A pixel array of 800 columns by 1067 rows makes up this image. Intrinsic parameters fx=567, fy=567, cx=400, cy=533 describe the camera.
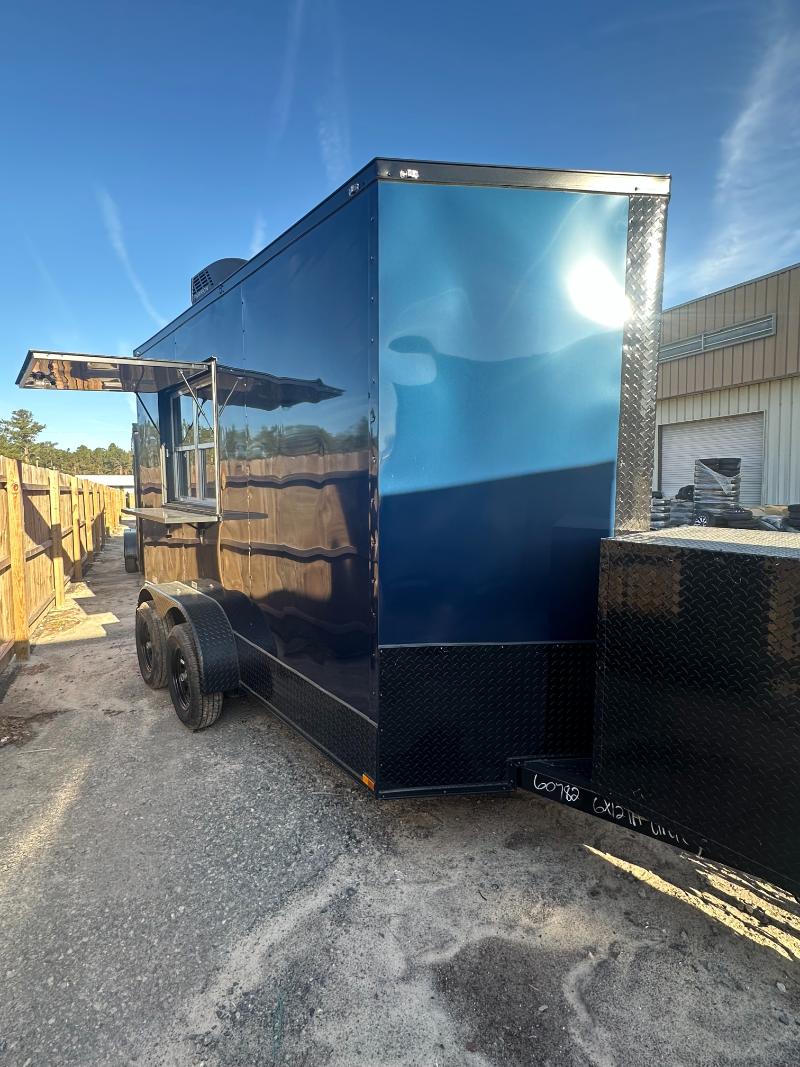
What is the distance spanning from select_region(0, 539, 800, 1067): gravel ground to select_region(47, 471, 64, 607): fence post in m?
6.37

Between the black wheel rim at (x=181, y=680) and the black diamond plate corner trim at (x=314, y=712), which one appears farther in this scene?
the black wheel rim at (x=181, y=680)

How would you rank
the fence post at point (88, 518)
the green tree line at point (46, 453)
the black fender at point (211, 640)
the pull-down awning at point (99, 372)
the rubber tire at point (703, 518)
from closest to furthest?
the black fender at point (211, 640) → the pull-down awning at point (99, 372) → the rubber tire at point (703, 518) → the fence post at point (88, 518) → the green tree line at point (46, 453)

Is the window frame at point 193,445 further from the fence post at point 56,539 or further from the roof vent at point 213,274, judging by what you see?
the fence post at point 56,539

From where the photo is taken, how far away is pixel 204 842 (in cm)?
292

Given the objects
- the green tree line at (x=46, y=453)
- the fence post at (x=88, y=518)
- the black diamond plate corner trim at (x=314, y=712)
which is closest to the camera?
the black diamond plate corner trim at (x=314, y=712)

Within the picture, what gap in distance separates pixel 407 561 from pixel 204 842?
1836 mm

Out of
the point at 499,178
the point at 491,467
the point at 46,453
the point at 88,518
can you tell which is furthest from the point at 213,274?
the point at 46,453

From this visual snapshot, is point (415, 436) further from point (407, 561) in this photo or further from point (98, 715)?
point (98, 715)

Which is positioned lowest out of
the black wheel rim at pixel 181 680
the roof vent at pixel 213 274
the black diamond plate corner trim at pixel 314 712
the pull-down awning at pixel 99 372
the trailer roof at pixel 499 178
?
the black wheel rim at pixel 181 680

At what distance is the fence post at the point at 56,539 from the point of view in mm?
9141

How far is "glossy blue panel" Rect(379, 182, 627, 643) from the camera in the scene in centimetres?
247

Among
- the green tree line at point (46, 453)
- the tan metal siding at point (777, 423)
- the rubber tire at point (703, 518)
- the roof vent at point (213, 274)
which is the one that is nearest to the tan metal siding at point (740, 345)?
the tan metal siding at point (777, 423)

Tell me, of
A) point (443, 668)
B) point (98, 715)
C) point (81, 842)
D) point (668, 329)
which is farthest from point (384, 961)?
point (668, 329)

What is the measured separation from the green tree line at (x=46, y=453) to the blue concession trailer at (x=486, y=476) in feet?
199
